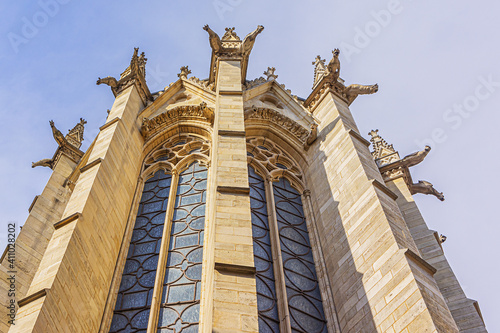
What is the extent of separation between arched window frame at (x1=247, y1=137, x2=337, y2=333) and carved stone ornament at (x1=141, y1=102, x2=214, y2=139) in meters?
1.29

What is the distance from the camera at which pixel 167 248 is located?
35.6ft

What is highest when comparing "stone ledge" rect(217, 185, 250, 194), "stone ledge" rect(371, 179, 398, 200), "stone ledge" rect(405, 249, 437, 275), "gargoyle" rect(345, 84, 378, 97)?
"gargoyle" rect(345, 84, 378, 97)

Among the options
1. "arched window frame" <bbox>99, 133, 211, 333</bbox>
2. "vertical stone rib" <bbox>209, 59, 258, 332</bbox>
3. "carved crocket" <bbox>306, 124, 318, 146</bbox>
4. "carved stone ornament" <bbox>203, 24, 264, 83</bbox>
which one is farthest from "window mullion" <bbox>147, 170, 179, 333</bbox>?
"carved stone ornament" <bbox>203, 24, 264, 83</bbox>

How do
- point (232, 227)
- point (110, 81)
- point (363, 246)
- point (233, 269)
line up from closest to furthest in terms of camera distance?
1. point (233, 269)
2. point (232, 227)
3. point (363, 246)
4. point (110, 81)

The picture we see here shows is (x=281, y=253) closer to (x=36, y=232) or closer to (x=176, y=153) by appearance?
(x=176, y=153)

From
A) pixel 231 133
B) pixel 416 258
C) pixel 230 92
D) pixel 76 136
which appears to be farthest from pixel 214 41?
pixel 416 258

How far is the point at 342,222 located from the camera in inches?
426

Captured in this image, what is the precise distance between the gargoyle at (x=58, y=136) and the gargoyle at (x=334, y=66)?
738 centimetres

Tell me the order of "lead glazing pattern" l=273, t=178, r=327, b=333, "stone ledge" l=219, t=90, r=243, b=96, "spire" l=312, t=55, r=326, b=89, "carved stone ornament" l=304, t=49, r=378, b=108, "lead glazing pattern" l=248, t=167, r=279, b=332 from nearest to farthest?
"lead glazing pattern" l=248, t=167, r=279, b=332 → "lead glazing pattern" l=273, t=178, r=327, b=333 → "stone ledge" l=219, t=90, r=243, b=96 → "carved stone ornament" l=304, t=49, r=378, b=108 → "spire" l=312, t=55, r=326, b=89

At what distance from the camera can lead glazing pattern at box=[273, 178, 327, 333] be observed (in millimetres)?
9664

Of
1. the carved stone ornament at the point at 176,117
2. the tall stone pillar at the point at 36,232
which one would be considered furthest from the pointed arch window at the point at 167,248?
the tall stone pillar at the point at 36,232

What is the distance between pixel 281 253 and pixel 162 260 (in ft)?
7.19

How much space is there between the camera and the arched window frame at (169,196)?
952cm

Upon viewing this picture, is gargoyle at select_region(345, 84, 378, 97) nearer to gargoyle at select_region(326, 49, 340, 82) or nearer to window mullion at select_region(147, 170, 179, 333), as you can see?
gargoyle at select_region(326, 49, 340, 82)
